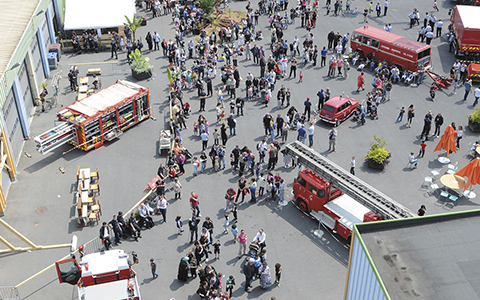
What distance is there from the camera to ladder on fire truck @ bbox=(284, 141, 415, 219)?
70.2 ft

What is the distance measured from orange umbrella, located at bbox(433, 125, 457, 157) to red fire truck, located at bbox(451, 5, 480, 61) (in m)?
12.6

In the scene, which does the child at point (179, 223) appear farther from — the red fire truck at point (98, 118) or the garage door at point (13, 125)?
the garage door at point (13, 125)

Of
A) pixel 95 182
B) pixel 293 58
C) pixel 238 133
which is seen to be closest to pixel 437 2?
pixel 293 58

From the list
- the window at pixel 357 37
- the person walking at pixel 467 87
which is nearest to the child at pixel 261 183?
the person walking at pixel 467 87

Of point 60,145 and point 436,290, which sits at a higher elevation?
point 436,290

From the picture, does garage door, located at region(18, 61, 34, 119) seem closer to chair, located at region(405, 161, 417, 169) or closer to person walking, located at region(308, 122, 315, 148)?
person walking, located at region(308, 122, 315, 148)

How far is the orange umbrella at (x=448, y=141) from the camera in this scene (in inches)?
1113

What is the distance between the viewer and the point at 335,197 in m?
24.2

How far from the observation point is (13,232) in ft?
71.9

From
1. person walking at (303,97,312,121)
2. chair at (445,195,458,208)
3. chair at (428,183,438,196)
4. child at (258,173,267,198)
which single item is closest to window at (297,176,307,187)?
child at (258,173,267,198)

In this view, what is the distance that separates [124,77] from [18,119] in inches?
394

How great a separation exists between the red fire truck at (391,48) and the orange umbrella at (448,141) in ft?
30.2

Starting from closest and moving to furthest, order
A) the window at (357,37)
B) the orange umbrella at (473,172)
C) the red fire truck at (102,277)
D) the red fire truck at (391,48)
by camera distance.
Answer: the red fire truck at (102,277) < the orange umbrella at (473,172) < the red fire truck at (391,48) < the window at (357,37)

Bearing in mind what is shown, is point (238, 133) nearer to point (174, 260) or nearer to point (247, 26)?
point (174, 260)
